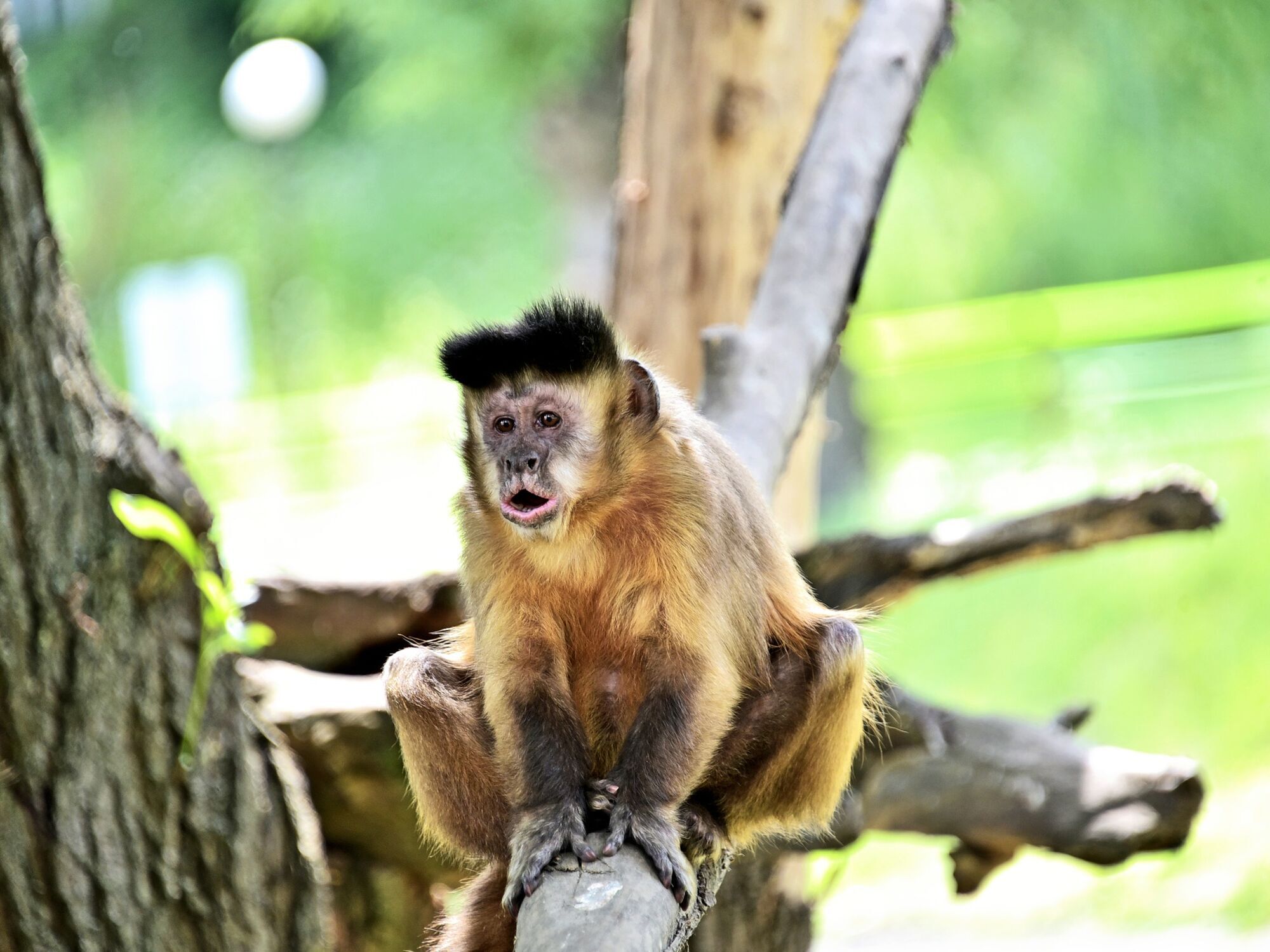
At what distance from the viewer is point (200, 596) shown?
11.2ft

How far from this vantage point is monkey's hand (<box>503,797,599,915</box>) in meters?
2.80

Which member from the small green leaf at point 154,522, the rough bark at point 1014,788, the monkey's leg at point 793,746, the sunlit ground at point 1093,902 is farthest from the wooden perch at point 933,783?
the sunlit ground at point 1093,902

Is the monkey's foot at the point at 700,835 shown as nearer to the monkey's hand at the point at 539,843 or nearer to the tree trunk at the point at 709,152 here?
the monkey's hand at the point at 539,843

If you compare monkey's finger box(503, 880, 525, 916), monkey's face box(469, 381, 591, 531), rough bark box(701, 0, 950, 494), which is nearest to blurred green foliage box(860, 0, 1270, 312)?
rough bark box(701, 0, 950, 494)

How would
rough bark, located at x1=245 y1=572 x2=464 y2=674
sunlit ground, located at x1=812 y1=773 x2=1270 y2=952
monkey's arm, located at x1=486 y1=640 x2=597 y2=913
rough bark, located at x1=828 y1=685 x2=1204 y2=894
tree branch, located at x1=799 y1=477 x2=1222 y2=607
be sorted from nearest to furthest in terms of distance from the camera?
A: 1. monkey's arm, located at x1=486 y1=640 x2=597 y2=913
2. rough bark, located at x1=828 y1=685 x2=1204 y2=894
3. tree branch, located at x1=799 y1=477 x2=1222 y2=607
4. rough bark, located at x1=245 y1=572 x2=464 y2=674
5. sunlit ground, located at x1=812 y1=773 x2=1270 y2=952

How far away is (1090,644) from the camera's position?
31.6ft

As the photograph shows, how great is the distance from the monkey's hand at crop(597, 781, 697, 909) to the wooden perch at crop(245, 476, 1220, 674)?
1.80 metres

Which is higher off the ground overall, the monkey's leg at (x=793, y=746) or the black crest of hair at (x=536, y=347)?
the black crest of hair at (x=536, y=347)

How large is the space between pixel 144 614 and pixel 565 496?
1077 mm

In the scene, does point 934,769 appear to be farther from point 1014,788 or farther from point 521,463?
point 521,463

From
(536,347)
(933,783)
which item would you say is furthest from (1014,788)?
(536,347)

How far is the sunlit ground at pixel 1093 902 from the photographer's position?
7.54m

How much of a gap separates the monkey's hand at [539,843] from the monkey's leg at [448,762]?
0.83 ft

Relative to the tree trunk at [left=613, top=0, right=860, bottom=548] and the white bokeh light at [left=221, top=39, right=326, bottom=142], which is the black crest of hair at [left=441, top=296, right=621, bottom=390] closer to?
the tree trunk at [left=613, top=0, right=860, bottom=548]
